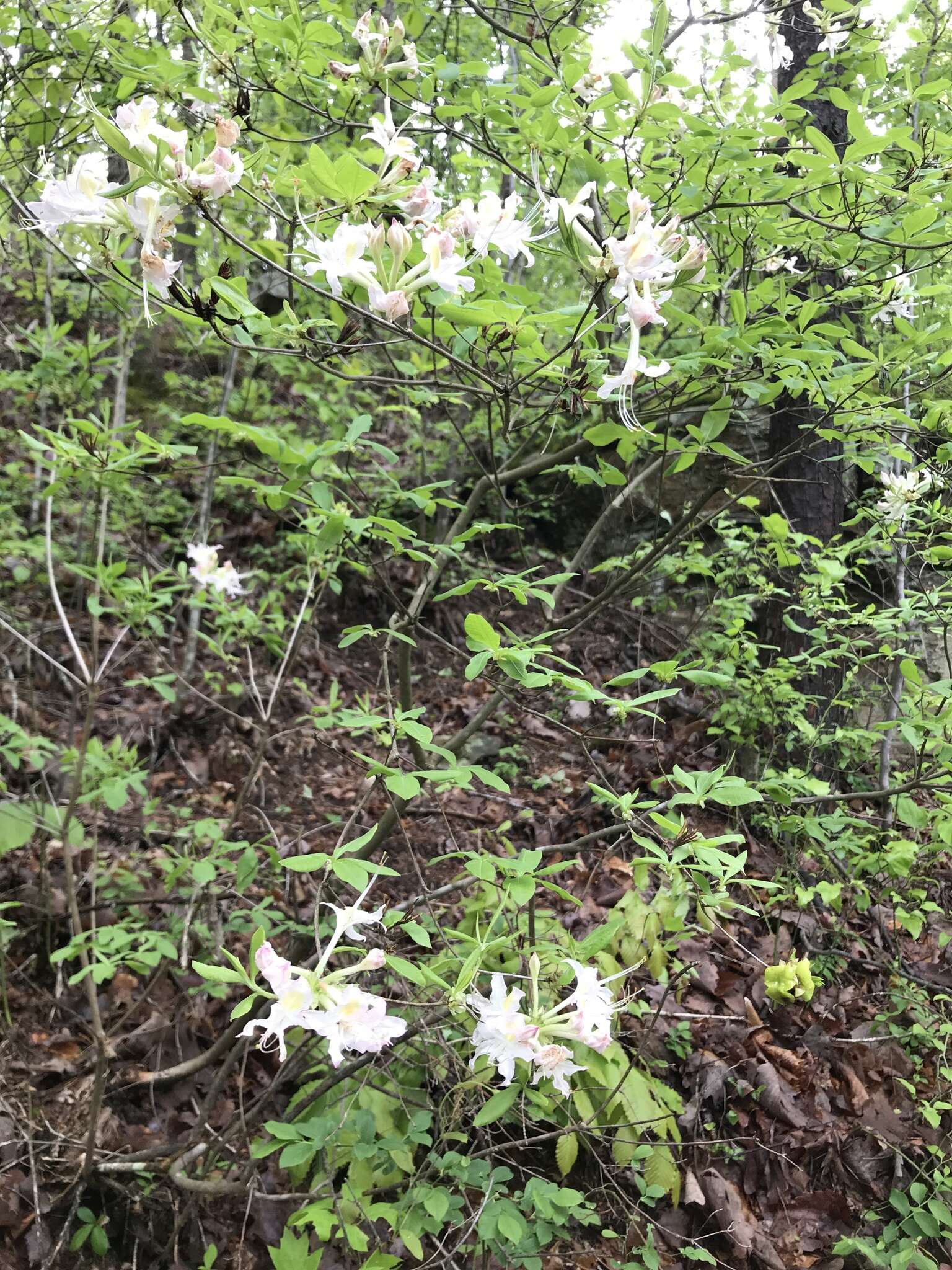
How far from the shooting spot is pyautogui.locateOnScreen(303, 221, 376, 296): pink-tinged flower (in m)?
1.04

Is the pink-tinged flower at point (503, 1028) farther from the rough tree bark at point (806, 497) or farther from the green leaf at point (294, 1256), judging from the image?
the rough tree bark at point (806, 497)

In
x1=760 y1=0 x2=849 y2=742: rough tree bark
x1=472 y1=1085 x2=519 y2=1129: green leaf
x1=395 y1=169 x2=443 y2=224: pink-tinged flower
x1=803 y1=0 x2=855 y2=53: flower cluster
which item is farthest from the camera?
x1=760 y1=0 x2=849 y2=742: rough tree bark

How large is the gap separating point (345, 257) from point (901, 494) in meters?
1.68

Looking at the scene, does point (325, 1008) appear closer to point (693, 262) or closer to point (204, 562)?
point (693, 262)

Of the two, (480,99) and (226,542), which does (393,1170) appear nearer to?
(480,99)

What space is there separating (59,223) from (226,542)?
158 inches

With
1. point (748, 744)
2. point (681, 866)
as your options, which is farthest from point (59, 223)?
point (748, 744)

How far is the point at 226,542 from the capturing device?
16.1 ft

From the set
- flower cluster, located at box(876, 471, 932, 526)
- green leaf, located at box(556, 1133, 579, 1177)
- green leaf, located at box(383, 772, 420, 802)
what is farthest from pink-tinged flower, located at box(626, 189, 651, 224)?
green leaf, located at box(556, 1133, 579, 1177)

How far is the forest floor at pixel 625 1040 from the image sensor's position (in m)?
1.87

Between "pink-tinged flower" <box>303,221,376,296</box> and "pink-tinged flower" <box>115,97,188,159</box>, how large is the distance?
0.20 m

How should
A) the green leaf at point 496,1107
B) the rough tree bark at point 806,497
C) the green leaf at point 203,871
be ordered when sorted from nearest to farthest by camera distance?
the green leaf at point 496,1107, the green leaf at point 203,871, the rough tree bark at point 806,497

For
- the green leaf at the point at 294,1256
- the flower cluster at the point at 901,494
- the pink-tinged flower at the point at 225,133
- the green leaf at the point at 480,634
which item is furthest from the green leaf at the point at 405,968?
the flower cluster at the point at 901,494

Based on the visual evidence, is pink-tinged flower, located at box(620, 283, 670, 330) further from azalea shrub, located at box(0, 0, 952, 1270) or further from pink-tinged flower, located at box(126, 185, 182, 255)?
pink-tinged flower, located at box(126, 185, 182, 255)
